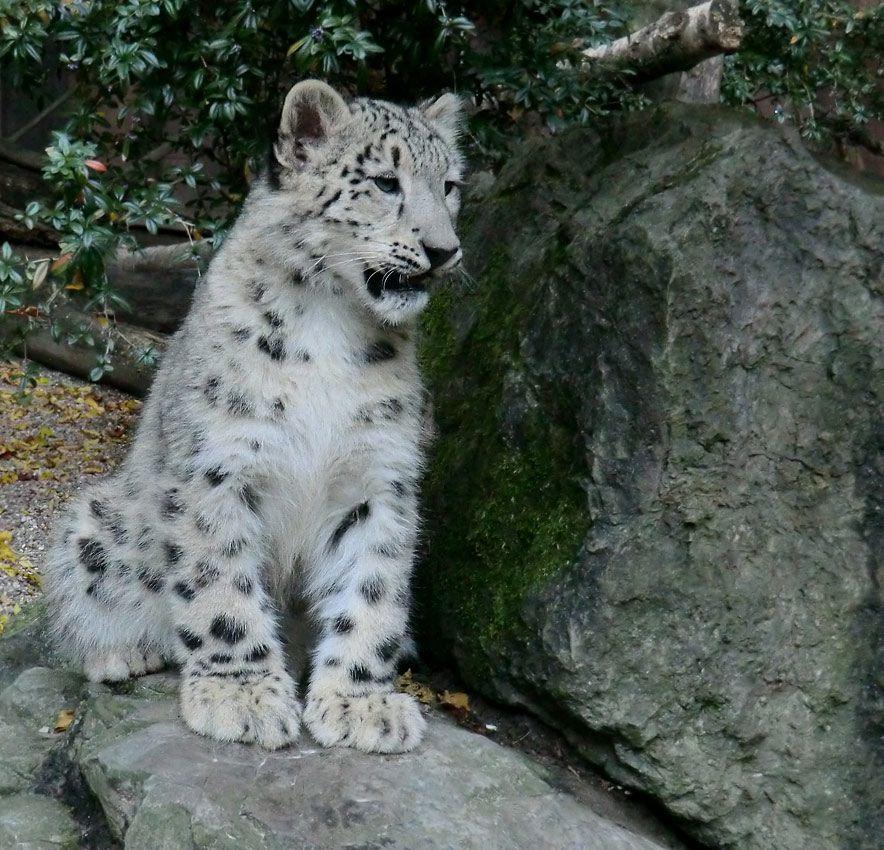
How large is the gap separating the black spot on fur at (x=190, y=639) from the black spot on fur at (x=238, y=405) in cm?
75

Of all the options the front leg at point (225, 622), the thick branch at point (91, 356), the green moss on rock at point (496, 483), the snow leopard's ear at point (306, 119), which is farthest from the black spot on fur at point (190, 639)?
the thick branch at point (91, 356)

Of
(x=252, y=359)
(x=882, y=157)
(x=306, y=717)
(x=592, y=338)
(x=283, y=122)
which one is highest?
(x=882, y=157)

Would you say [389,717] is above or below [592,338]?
below

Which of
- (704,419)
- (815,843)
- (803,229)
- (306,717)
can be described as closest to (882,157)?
(803,229)

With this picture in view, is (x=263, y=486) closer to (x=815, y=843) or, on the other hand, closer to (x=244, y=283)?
(x=244, y=283)

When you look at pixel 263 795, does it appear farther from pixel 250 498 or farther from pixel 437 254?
pixel 437 254

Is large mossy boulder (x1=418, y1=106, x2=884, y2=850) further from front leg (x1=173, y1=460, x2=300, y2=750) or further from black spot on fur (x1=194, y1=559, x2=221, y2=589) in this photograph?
black spot on fur (x1=194, y1=559, x2=221, y2=589)

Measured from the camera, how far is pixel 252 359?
4.04 m

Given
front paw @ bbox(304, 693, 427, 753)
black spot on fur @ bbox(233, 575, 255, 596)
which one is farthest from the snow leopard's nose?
front paw @ bbox(304, 693, 427, 753)

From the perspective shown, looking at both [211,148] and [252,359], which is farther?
[211,148]

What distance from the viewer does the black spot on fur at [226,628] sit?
161 inches

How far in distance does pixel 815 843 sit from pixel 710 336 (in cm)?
176

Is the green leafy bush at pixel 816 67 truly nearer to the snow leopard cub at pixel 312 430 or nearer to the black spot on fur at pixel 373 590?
the snow leopard cub at pixel 312 430

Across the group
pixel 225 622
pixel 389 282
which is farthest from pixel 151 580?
pixel 389 282
